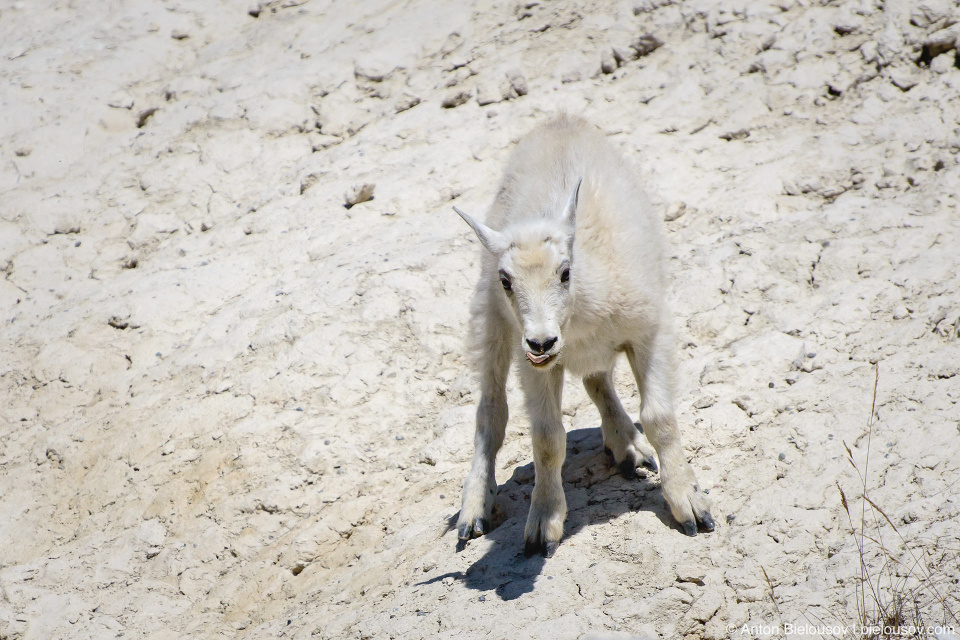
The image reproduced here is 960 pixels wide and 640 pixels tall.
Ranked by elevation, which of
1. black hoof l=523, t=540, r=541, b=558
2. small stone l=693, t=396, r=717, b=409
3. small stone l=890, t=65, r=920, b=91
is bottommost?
black hoof l=523, t=540, r=541, b=558

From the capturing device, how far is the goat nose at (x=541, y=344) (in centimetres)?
396

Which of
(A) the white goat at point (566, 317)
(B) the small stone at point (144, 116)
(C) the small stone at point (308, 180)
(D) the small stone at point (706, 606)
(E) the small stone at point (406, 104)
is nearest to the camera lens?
(D) the small stone at point (706, 606)

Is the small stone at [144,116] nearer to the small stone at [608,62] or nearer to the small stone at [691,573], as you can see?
the small stone at [608,62]

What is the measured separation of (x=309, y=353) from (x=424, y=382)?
1020 millimetres

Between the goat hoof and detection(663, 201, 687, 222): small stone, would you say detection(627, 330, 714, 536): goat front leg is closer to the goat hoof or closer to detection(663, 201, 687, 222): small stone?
the goat hoof

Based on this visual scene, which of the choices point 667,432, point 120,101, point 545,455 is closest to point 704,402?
point 667,432

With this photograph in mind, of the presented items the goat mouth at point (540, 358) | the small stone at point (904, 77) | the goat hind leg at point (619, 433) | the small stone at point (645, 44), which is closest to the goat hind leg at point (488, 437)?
the goat hind leg at point (619, 433)

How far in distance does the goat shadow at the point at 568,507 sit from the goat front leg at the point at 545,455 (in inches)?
5.2

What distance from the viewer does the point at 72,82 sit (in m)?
10.2

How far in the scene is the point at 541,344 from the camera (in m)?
3.96

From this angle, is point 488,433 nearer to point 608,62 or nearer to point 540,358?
point 540,358

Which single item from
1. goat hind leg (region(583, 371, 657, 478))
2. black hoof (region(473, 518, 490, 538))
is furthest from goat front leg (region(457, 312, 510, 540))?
goat hind leg (region(583, 371, 657, 478))

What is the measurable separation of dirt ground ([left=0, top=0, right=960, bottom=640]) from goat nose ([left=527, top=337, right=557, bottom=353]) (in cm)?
134

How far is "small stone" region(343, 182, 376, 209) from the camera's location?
8070 millimetres
